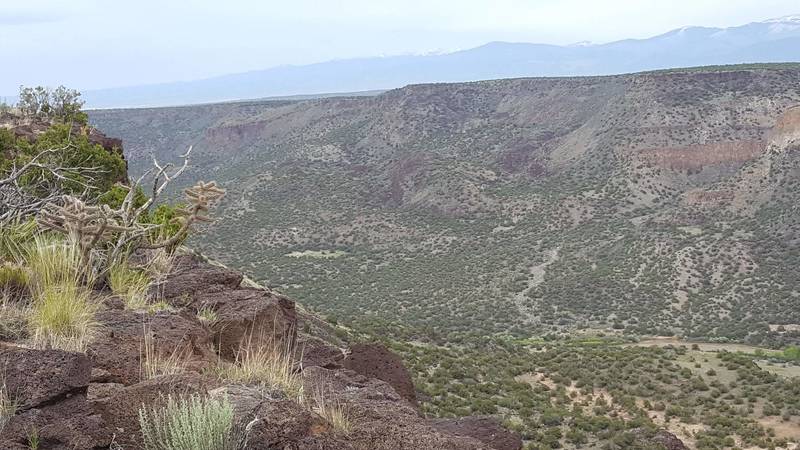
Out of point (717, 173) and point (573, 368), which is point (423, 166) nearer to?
point (717, 173)

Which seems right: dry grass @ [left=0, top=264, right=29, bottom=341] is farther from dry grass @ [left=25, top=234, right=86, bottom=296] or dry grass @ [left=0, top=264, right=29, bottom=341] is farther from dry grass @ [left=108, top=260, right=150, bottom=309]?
dry grass @ [left=108, top=260, right=150, bottom=309]

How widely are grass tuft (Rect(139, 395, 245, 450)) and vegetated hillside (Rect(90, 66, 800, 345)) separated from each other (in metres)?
21.3

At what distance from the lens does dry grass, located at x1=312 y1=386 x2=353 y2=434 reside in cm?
442

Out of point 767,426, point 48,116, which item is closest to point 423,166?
point 48,116

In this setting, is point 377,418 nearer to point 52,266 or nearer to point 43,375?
point 43,375

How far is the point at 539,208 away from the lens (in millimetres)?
53625

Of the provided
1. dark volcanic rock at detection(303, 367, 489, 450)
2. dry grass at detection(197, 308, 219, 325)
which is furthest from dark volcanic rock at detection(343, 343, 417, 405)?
dry grass at detection(197, 308, 219, 325)

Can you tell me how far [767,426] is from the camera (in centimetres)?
1719

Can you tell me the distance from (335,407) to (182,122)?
112 m

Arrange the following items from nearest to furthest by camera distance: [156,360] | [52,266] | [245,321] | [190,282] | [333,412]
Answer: [333,412], [156,360], [52,266], [245,321], [190,282]

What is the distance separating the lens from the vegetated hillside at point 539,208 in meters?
37.0

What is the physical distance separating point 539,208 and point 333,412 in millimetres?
50516

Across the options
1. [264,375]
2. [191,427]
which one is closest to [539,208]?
[264,375]

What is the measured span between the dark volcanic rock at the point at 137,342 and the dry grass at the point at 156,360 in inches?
0.5
